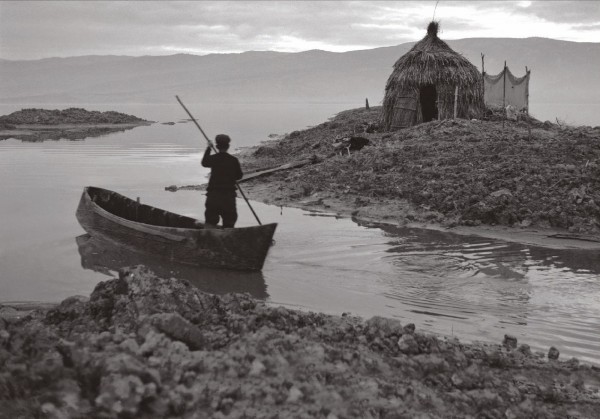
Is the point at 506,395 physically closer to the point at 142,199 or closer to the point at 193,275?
the point at 193,275

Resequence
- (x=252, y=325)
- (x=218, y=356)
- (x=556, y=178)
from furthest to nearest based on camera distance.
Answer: (x=556, y=178), (x=252, y=325), (x=218, y=356)

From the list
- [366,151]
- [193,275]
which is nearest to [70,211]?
[193,275]

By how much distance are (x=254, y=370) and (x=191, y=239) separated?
15.4 ft

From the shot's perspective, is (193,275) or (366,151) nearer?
(193,275)

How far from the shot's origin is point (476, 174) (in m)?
13.7

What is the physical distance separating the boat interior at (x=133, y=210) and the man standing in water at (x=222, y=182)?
1.18 meters

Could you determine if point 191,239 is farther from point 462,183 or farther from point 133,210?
point 462,183

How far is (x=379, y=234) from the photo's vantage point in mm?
11422

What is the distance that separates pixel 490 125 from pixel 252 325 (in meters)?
15.3

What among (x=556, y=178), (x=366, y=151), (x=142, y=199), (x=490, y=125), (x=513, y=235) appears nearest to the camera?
(x=513, y=235)

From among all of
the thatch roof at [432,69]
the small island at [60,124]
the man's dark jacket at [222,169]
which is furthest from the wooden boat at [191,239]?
the small island at [60,124]

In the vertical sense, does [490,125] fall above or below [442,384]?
above

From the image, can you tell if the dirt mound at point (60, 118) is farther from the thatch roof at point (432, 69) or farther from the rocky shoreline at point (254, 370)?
the rocky shoreline at point (254, 370)

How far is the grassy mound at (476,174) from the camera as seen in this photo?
11852 mm
